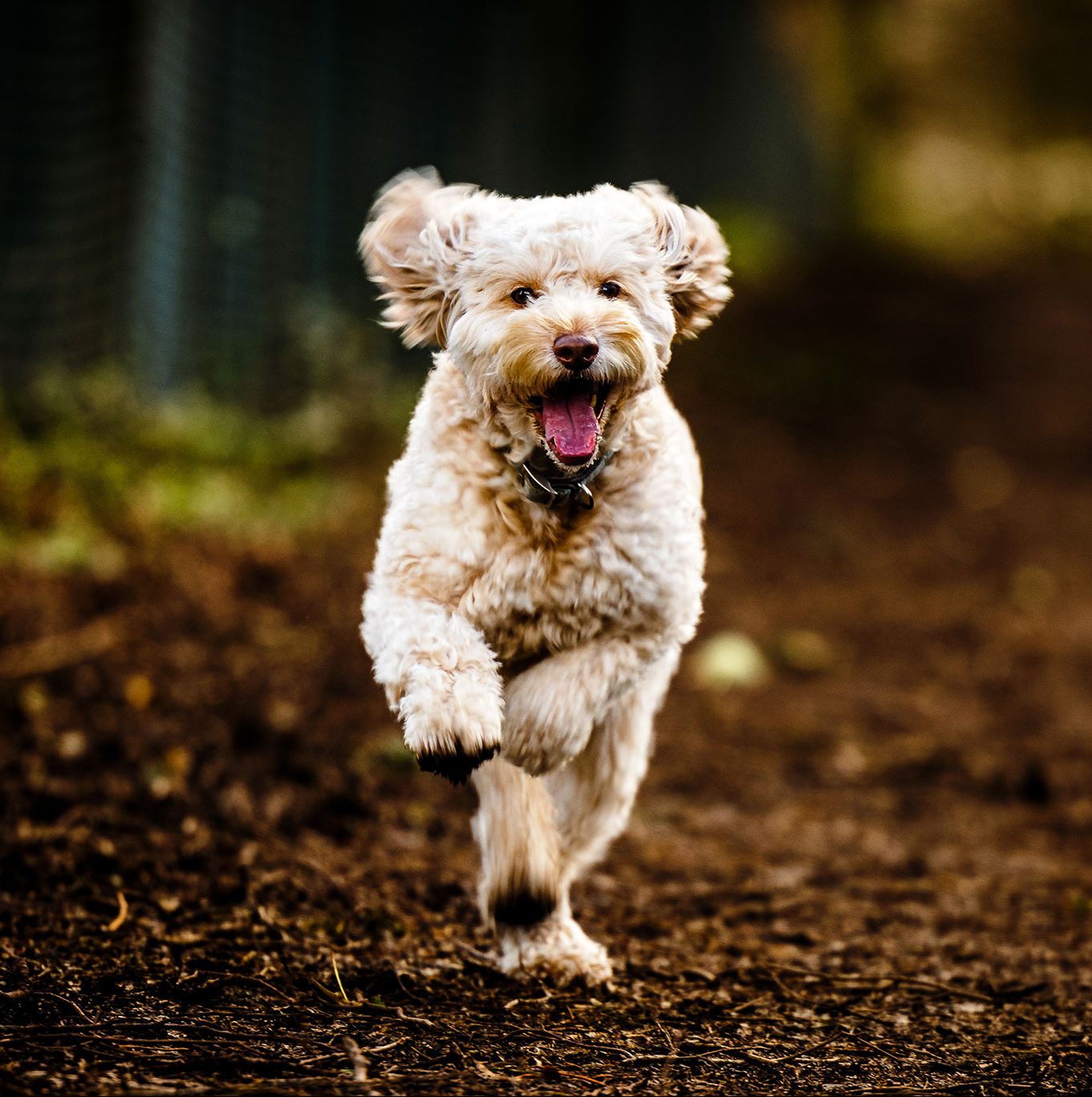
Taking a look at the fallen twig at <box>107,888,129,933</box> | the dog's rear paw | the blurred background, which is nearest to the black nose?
the dog's rear paw

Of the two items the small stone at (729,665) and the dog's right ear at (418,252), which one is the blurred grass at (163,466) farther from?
the dog's right ear at (418,252)

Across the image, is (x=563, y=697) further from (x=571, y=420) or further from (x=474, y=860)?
(x=474, y=860)

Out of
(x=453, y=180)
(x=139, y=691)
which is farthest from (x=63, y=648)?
(x=453, y=180)

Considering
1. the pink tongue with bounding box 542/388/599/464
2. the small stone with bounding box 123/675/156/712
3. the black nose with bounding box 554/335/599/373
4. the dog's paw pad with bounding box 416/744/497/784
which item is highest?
the black nose with bounding box 554/335/599/373

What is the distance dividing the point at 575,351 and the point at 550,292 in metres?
0.22

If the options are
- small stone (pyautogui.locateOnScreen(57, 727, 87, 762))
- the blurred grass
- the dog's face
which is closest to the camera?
the dog's face

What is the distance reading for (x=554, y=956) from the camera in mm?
3707

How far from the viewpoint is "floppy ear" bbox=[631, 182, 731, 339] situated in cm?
345

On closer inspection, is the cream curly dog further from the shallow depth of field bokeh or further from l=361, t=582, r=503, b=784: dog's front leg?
the shallow depth of field bokeh

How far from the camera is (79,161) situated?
819cm

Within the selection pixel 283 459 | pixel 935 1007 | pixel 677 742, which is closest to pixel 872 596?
pixel 677 742

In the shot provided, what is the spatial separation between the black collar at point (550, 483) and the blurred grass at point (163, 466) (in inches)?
161

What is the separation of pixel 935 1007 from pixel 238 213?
277 inches

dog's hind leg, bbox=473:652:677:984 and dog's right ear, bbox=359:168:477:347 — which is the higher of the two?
A: dog's right ear, bbox=359:168:477:347
